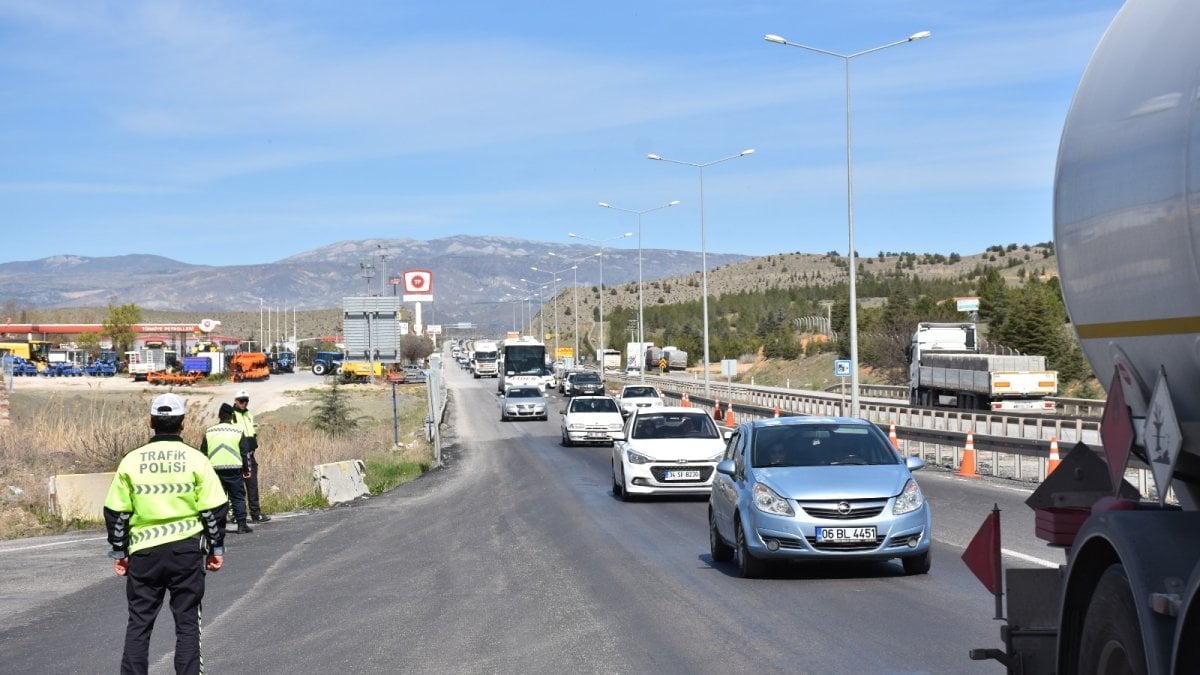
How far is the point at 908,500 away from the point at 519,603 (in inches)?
145

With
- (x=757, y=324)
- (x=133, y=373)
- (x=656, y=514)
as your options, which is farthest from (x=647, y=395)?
(x=757, y=324)

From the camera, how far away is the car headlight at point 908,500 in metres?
12.7

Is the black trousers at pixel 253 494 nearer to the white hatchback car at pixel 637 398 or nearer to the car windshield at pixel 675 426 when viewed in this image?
the car windshield at pixel 675 426

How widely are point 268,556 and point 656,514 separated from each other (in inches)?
247

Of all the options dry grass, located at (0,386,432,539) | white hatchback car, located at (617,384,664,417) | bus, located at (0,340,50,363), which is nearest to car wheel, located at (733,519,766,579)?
dry grass, located at (0,386,432,539)

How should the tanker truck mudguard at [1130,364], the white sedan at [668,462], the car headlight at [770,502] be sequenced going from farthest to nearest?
the white sedan at [668,462]
the car headlight at [770,502]
the tanker truck mudguard at [1130,364]

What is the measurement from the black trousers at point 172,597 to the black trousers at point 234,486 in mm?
9653

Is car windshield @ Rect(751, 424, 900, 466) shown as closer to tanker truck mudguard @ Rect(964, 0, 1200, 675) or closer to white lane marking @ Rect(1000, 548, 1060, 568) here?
white lane marking @ Rect(1000, 548, 1060, 568)

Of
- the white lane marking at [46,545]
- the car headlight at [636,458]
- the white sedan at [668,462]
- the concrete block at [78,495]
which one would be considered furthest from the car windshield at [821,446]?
the concrete block at [78,495]

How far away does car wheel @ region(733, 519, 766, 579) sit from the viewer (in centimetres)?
1310

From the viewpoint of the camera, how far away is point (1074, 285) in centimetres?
662

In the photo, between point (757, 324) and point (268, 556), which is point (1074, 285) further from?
point (757, 324)

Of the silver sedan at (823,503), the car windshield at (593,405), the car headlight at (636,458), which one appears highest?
the silver sedan at (823,503)

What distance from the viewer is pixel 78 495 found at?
2084 centimetres
